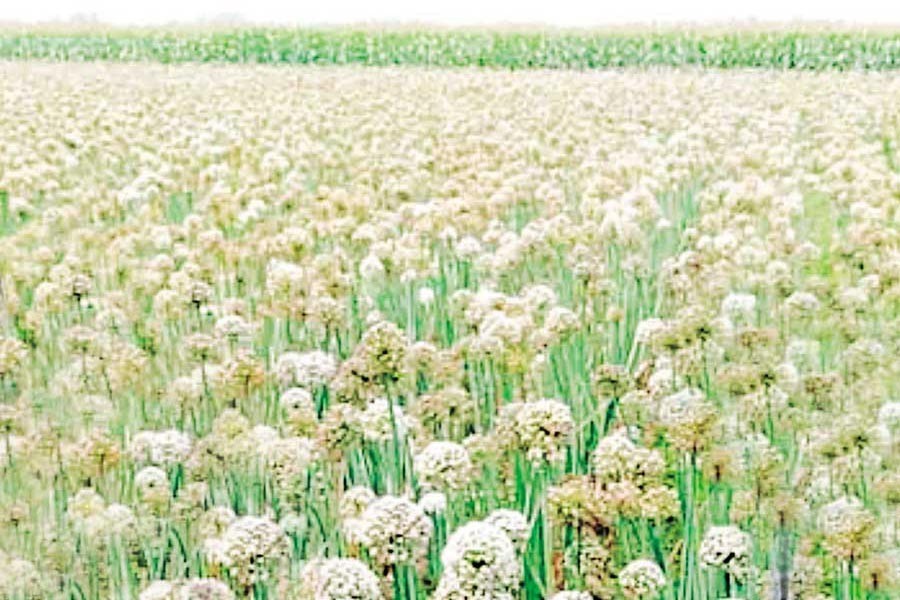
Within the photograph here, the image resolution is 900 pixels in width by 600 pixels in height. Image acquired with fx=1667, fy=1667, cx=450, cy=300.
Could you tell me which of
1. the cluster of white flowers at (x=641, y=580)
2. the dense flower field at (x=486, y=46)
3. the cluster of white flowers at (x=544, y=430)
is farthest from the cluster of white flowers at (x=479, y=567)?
the dense flower field at (x=486, y=46)

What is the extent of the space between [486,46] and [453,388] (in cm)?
3628

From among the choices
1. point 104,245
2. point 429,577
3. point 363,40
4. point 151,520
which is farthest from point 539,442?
point 363,40

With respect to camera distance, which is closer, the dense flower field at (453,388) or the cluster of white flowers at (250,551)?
the cluster of white flowers at (250,551)

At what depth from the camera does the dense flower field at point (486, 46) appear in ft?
124

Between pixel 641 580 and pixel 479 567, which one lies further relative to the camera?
pixel 641 580

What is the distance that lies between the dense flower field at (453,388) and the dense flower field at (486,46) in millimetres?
28048

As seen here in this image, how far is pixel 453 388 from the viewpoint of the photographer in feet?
15.6

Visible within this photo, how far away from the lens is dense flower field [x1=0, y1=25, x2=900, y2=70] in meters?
37.7

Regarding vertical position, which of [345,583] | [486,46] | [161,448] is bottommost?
[486,46]

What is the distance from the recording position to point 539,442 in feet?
13.0

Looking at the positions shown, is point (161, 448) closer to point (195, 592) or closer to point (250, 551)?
point (250, 551)

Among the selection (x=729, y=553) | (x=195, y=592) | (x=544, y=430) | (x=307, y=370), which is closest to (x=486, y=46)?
(x=307, y=370)

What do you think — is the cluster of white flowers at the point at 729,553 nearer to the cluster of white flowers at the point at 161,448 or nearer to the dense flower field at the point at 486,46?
the cluster of white flowers at the point at 161,448

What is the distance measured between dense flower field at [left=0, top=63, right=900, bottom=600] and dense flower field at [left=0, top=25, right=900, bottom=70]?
28048mm
